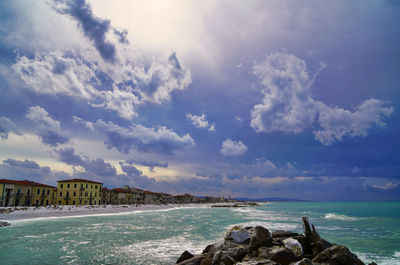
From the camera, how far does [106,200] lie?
113m

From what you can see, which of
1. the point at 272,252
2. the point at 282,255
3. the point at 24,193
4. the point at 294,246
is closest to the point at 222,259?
the point at 272,252

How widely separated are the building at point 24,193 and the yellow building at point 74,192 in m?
2.90

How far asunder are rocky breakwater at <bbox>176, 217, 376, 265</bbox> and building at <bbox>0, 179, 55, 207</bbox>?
80.0 metres

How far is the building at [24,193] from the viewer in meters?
68.1

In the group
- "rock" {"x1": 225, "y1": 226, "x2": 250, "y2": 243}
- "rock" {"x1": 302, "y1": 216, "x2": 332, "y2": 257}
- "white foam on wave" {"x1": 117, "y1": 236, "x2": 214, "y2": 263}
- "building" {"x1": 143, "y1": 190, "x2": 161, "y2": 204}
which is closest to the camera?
"rock" {"x1": 302, "y1": 216, "x2": 332, "y2": 257}

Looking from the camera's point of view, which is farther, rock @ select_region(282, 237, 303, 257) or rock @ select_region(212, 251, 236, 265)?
rock @ select_region(282, 237, 303, 257)

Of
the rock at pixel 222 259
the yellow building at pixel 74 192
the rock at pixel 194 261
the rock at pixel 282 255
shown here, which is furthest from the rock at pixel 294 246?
the yellow building at pixel 74 192

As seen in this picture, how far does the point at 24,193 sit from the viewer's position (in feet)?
241

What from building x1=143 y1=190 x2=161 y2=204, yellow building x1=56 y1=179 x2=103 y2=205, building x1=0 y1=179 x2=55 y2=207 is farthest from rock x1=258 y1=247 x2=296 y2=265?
building x1=143 y1=190 x2=161 y2=204

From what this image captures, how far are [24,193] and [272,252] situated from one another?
287 feet

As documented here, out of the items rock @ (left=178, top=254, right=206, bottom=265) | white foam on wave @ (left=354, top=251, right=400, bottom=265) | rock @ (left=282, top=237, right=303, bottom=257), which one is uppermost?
rock @ (left=282, top=237, right=303, bottom=257)

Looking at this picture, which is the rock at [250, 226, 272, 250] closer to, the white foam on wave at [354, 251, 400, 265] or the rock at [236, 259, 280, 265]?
the rock at [236, 259, 280, 265]

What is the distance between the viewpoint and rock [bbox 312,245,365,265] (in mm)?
9938

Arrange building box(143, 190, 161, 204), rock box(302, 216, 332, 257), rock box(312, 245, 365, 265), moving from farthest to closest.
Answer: building box(143, 190, 161, 204) < rock box(302, 216, 332, 257) < rock box(312, 245, 365, 265)
